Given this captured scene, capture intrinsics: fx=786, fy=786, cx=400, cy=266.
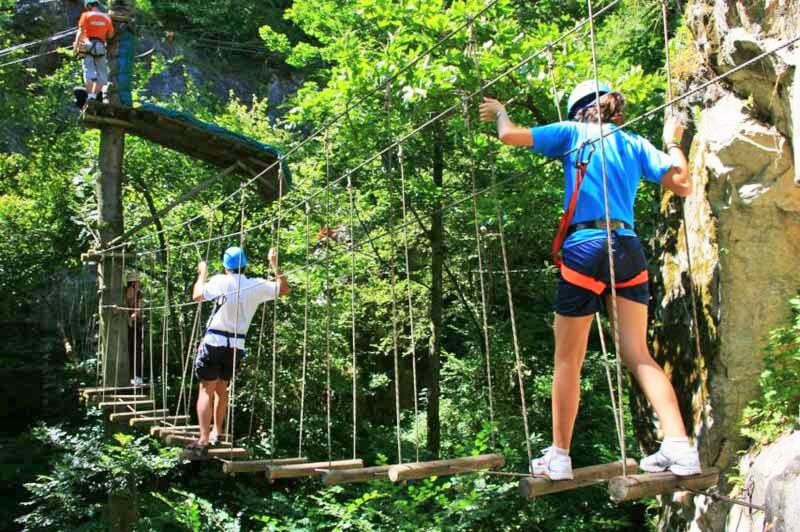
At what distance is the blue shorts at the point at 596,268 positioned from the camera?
1.98 metres

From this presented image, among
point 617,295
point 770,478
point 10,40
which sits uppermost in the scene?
point 10,40

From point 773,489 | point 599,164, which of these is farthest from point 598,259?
point 773,489

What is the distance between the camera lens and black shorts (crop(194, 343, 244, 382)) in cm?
379

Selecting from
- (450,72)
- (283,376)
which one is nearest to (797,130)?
(450,72)

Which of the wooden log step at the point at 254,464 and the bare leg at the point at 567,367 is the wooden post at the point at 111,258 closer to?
the wooden log step at the point at 254,464

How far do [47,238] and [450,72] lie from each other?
556cm

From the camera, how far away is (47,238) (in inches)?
332

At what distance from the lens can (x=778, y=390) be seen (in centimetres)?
338

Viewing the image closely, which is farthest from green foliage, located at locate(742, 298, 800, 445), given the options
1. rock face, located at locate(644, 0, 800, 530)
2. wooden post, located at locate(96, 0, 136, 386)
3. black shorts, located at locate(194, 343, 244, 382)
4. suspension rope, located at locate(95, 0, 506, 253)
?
wooden post, located at locate(96, 0, 136, 386)

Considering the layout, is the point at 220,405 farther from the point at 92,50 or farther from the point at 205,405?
the point at 92,50

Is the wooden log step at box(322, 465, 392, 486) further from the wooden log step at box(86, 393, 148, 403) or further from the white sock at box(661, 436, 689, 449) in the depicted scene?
the wooden log step at box(86, 393, 148, 403)

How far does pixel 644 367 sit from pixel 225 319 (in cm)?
234

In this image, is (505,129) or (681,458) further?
(505,129)

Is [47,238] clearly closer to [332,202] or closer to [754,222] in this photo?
[332,202]
